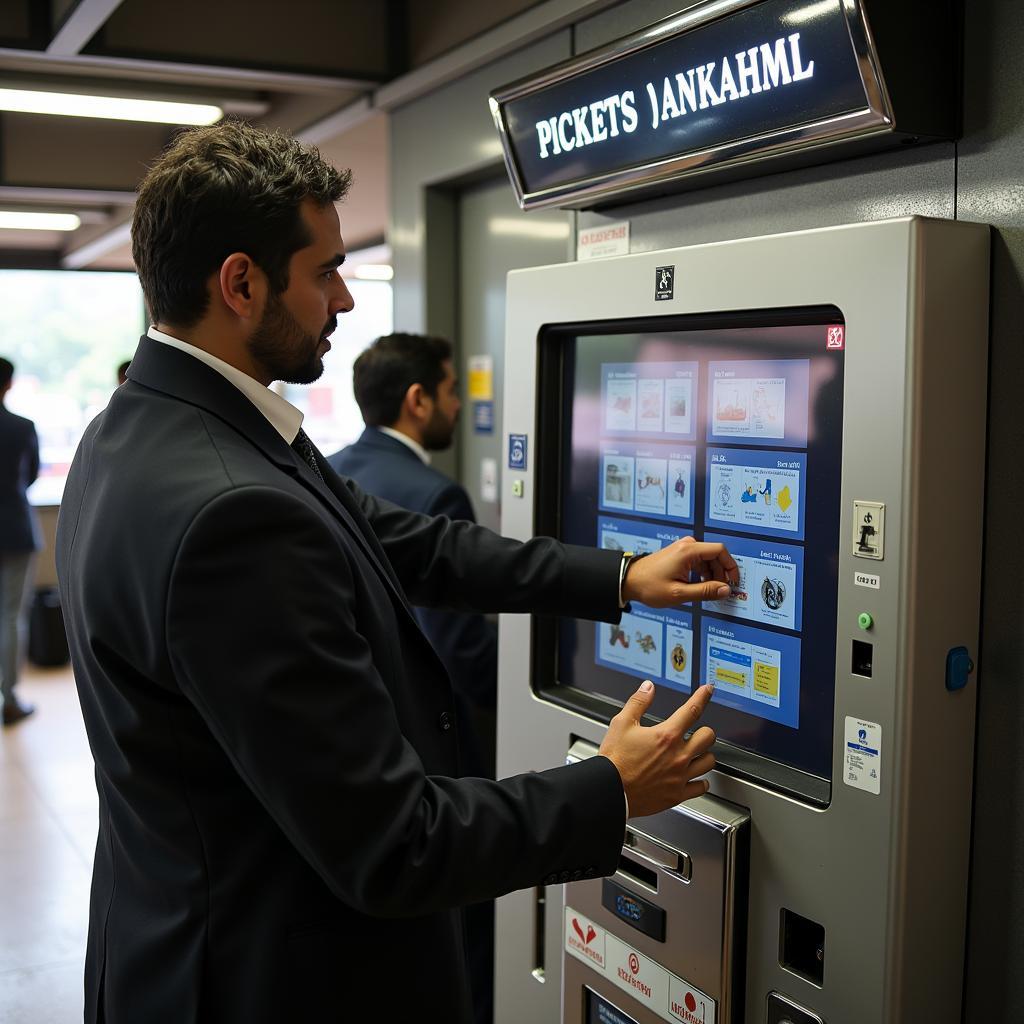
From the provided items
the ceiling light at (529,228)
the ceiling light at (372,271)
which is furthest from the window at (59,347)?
the ceiling light at (529,228)

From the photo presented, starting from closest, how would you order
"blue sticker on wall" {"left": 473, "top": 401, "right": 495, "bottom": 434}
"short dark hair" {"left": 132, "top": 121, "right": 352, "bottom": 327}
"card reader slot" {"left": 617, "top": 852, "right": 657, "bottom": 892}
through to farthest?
"short dark hair" {"left": 132, "top": 121, "right": 352, "bottom": 327}
"card reader slot" {"left": 617, "top": 852, "right": 657, "bottom": 892}
"blue sticker on wall" {"left": 473, "top": 401, "right": 495, "bottom": 434}

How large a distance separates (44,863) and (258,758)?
3.34 m

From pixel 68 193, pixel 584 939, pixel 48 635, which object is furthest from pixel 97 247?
pixel 584 939

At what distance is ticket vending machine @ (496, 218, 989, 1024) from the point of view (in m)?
1.41

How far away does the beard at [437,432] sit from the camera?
308cm

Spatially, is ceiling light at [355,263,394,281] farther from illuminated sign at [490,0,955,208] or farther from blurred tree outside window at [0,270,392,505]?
illuminated sign at [490,0,955,208]

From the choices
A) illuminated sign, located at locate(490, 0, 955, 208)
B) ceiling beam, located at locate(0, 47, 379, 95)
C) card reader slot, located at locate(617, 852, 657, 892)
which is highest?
ceiling beam, located at locate(0, 47, 379, 95)

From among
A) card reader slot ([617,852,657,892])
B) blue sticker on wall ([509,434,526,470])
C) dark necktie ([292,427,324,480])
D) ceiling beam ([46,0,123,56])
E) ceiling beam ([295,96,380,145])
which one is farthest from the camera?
ceiling beam ([295,96,380,145])

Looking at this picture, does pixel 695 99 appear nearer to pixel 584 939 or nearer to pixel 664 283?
pixel 664 283

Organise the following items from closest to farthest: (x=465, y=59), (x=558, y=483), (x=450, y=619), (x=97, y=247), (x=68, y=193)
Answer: (x=558, y=483) → (x=450, y=619) → (x=465, y=59) → (x=68, y=193) → (x=97, y=247)

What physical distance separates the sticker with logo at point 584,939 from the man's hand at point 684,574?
60 cm

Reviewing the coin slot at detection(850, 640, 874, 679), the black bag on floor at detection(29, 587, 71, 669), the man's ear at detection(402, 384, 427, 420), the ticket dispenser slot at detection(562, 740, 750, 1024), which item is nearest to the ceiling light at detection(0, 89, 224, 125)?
the man's ear at detection(402, 384, 427, 420)

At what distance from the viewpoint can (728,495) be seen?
66.8 inches

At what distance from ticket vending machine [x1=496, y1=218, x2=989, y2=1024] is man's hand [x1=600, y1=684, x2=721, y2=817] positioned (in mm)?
210
